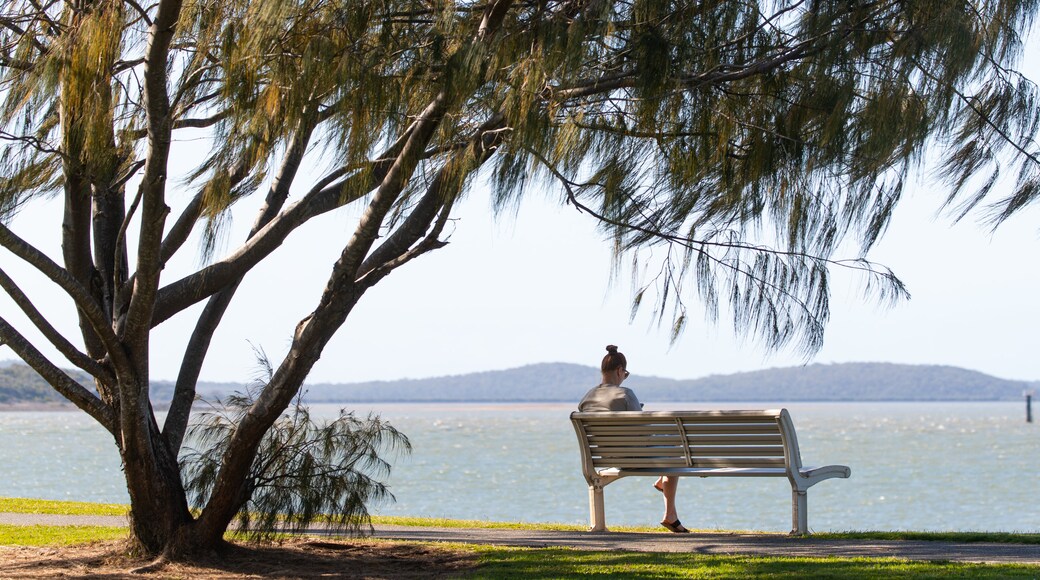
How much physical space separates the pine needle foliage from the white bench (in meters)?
1.50

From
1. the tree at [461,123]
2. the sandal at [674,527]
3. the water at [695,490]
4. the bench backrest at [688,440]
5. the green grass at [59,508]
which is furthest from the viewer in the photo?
the water at [695,490]

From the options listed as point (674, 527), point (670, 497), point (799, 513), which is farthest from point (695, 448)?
point (799, 513)

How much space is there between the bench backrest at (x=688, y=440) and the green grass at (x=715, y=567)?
1.20m

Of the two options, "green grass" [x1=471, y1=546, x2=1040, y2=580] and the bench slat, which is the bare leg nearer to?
the bench slat

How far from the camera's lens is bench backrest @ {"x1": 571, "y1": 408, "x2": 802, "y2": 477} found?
6.97 metres

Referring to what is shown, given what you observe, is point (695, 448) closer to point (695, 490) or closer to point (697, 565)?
point (697, 565)

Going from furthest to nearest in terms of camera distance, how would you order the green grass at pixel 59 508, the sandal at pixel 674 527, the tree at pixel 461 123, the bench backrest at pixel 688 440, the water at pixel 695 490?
the water at pixel 695 490 < the green grass at pixel 59 508 < the sandal at pixel 674 527 < the bench backrest at pixel 688 440 < the tree at pixel 461 123

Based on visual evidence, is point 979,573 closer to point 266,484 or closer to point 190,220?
point 266,484

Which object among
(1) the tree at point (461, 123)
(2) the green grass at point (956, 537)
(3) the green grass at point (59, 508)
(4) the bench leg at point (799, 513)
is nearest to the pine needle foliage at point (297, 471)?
(1) the tree at point (461, 123)

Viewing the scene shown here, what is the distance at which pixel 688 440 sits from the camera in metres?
7.22

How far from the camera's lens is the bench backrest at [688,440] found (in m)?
6.97

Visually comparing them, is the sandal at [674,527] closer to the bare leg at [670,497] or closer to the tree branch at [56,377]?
the bare leg at [670,497]

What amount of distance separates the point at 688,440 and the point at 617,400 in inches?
21.4

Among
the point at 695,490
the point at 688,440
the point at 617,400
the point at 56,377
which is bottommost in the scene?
the point at 695,490
